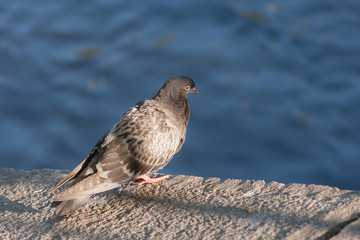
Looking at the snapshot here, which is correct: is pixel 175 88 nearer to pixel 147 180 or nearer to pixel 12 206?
pixel 147 180

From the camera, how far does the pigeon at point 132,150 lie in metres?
4.16

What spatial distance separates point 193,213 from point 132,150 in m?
0.82

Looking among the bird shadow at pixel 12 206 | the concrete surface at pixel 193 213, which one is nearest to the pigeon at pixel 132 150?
the concrete surface at pixel 193 213

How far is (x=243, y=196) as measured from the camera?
427 cm

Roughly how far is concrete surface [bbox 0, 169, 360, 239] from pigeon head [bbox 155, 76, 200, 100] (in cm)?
84

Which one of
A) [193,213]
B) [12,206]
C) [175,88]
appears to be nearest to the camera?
[193,213]

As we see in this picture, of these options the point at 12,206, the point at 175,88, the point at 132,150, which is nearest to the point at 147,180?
the point at 132,150

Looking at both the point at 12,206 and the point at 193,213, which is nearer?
the point at 193,213

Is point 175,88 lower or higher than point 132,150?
higher

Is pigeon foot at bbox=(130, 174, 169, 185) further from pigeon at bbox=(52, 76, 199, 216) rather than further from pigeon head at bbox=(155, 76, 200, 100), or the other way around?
pigeon head at bbox=(155, 76, 200, 100)

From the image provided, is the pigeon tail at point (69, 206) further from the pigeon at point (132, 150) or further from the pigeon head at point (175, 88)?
the pigeon head at point (175, 88)

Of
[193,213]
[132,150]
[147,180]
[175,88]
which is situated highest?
[175,88]

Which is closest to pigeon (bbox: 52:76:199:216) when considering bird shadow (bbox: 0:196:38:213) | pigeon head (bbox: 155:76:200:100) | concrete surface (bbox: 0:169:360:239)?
pigeon head (bbox: 155:76:200:100)

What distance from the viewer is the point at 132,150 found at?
4539 mm
